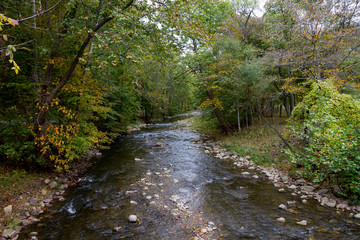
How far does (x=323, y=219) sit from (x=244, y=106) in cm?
1068

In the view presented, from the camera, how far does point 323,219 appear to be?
522 centimetres

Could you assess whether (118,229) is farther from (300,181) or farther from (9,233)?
(300,181)

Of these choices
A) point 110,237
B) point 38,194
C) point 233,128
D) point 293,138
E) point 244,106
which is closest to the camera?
point 110,237

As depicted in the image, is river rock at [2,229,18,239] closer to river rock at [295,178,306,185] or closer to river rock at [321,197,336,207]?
river rock at [321,197,336,207]

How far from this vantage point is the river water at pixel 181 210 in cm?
467

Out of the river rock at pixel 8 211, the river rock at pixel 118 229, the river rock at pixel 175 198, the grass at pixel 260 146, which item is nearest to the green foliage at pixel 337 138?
the grass at pixel 260 146

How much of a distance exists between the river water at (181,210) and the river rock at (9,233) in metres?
0.17

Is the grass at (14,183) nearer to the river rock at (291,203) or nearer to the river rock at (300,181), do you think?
the river rock at (291,203)

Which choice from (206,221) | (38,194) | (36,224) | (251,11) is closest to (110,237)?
(36,224)

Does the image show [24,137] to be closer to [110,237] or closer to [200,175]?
[110,237]

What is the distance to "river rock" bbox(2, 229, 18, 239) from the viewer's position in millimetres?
4173

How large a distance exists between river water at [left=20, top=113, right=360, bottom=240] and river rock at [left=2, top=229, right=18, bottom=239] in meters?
0.17

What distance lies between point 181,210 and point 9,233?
169 inches

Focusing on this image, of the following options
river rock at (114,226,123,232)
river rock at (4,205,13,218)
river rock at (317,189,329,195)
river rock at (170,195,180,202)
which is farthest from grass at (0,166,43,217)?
river rock at (317,189,329,195)
